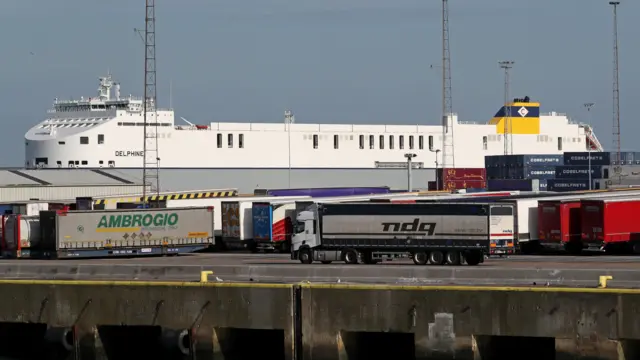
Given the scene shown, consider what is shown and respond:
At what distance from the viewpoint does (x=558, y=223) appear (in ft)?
167

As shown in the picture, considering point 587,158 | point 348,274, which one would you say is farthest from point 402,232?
point 587,158

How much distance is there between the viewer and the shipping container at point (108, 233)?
2025 inches

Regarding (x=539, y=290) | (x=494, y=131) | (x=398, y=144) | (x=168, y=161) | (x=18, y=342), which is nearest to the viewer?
(x=539, y=290)

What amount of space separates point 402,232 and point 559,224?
33.4 feet

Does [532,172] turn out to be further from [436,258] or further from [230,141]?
[436,258]

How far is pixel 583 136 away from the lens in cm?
13762

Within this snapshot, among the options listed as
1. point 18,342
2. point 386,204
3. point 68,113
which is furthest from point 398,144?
point 18,342

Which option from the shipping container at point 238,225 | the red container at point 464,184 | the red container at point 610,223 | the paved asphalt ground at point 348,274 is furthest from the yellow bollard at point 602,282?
the red container at point 464,184

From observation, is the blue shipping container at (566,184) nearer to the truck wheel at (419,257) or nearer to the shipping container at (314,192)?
the shipping container at (314,192)

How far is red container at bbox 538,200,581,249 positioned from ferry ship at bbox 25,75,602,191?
51.8m

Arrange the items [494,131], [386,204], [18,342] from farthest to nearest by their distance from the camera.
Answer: [494,131] → [386,204] → [18,342]

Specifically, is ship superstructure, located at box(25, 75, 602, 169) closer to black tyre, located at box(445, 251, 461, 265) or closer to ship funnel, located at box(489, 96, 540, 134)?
ship funnel, located at box(489, 96, 540, 134)

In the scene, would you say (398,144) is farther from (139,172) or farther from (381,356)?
(381,356)

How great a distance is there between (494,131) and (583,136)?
13953 mm
